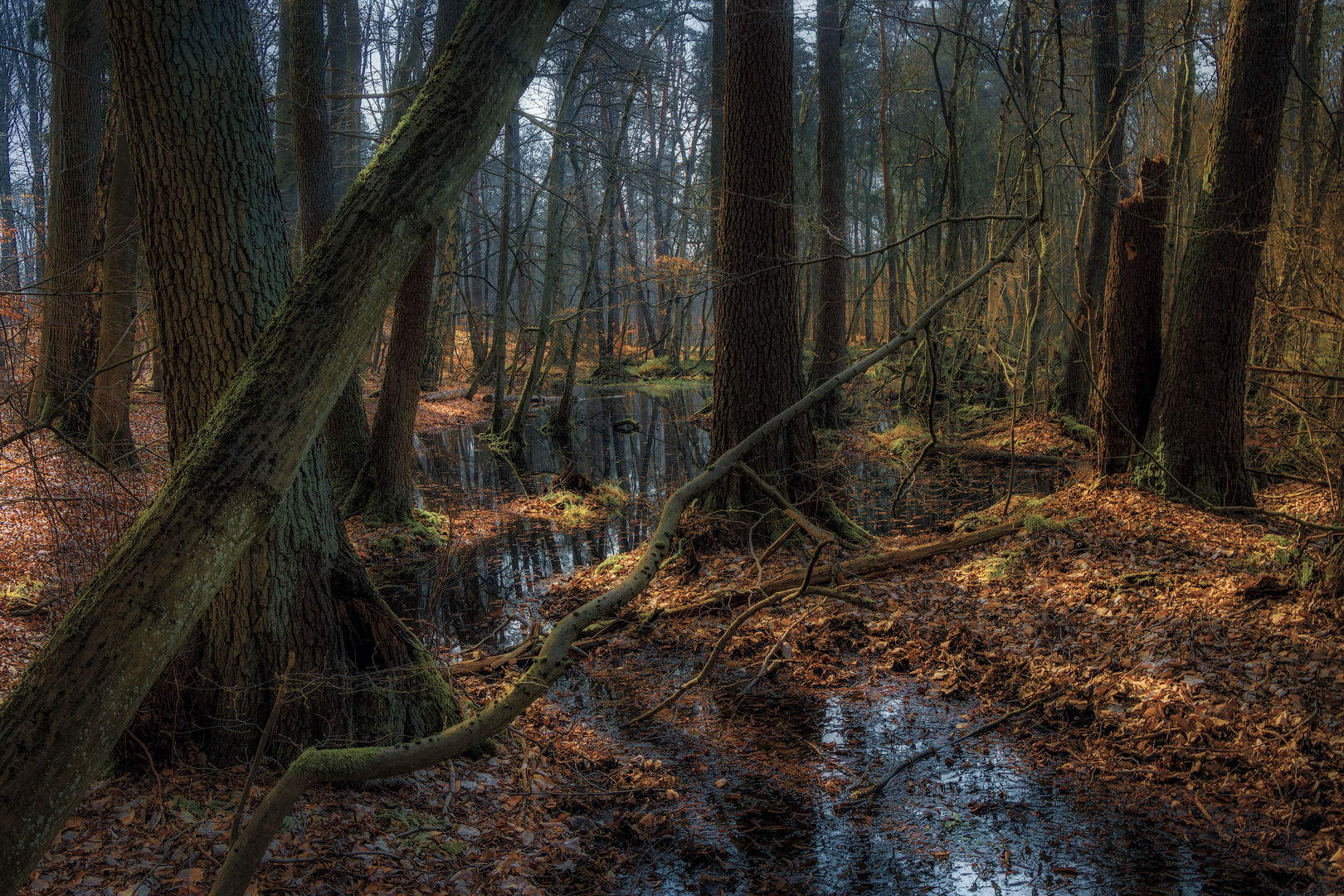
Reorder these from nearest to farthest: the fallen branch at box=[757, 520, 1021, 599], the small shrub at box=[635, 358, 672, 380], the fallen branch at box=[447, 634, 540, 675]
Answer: the fallen branch at box=[447, 634, 540, 675] < the fallen branch at box=[757, 520, 1021, 599] < the small shrub at box=[635, 358, 672, 380]

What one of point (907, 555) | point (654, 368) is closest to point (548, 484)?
point (907, 555)

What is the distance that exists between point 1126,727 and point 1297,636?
131cm

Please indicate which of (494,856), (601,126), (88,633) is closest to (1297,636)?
(494,856)

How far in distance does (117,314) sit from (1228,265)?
1065 centimetres

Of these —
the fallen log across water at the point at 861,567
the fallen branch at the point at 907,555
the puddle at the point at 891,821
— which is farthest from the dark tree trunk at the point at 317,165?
the puddle at the point at 891,821

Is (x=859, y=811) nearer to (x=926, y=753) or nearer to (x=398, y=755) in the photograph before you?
(x=926, y=753)

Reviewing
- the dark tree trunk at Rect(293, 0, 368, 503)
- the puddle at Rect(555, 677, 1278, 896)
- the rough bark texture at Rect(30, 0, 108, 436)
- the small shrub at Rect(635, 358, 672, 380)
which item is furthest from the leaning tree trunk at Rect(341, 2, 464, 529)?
the small shrub at Rect(635, 358, 672, 380)

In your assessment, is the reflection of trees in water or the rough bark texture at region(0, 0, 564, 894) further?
the reflection of trees in water

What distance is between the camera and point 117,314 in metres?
7.32

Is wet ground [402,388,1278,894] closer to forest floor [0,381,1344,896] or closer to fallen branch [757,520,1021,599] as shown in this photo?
forest floor [0,381,1344,896]

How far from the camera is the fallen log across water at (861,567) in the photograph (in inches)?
285

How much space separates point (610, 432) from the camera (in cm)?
1995

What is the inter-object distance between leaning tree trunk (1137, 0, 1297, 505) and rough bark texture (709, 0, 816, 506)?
370 centimetres

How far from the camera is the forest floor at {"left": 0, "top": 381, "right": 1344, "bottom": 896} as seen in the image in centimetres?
371
